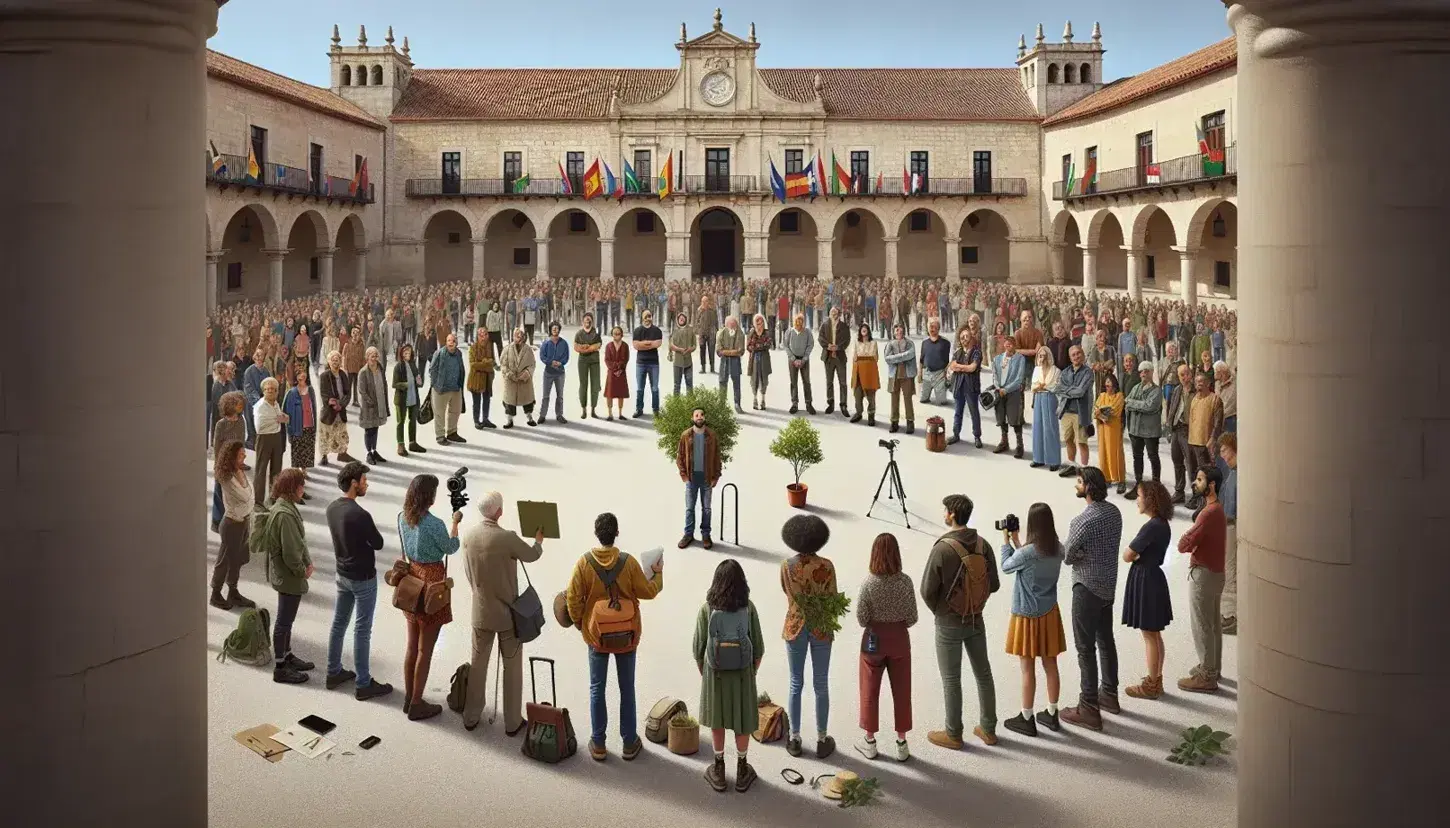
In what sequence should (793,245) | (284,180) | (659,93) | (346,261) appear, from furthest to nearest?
(793,245) < (659,93) < (346,261) < (284,180)

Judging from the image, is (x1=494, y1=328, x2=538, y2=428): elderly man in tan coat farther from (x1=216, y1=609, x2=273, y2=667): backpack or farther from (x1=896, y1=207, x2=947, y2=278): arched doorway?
(x1=896, y1=207, x2=947, y2=278): arched doorway

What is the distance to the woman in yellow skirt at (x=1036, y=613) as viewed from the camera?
5316mm

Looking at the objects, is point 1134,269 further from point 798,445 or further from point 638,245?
point 798,445

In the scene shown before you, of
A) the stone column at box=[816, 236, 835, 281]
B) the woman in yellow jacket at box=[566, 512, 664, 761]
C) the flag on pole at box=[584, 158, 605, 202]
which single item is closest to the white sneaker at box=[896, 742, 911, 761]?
the woman in yellow jacket at box=[566, 512, 664, 761]

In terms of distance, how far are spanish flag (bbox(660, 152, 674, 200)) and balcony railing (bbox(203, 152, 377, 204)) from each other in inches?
329

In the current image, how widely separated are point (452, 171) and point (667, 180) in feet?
24.6

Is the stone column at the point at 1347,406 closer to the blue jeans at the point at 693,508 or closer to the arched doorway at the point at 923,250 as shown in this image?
the blue jeans at the point at 693,508

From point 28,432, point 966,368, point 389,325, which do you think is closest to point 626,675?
point 28,432

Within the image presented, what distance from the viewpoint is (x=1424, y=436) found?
9.71 ft

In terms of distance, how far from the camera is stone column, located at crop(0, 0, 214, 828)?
2871 mm

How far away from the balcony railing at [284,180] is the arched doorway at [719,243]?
35.8 feet

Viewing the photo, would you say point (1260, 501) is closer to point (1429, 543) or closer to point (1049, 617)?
point (1429, 543)

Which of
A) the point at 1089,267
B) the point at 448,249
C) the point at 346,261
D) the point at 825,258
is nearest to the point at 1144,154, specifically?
the point at 1089,267

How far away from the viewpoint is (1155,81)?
2852cm
